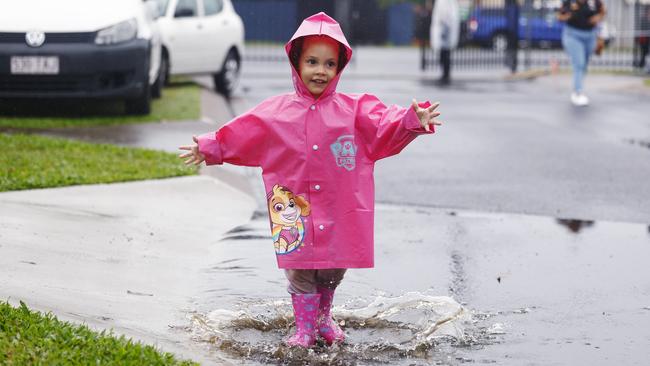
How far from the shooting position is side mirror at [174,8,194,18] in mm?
17875

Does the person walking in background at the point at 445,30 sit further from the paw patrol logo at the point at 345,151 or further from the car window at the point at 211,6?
the paw patrol logo at the point at 345,151

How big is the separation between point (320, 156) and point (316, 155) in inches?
0.7

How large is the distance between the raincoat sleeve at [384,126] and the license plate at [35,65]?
7935mm

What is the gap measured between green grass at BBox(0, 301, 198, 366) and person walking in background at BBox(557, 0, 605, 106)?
1343 centimetres

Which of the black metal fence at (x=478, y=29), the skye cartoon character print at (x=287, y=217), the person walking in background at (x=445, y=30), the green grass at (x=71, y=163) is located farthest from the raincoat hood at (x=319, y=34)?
the black metal fence at (x=478, y=29)

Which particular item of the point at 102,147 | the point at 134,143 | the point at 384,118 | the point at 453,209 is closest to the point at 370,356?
the point at 384,118

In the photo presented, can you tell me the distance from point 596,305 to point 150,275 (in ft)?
7.40

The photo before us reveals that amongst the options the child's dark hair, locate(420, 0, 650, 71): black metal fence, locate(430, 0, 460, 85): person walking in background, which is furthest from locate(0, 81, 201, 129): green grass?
locate(430, 0, 460, 85): person walking in background

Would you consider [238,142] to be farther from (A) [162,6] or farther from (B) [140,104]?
(A) [162,6]

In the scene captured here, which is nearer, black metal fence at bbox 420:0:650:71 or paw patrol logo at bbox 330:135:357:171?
paw patrol logo at bbox 330:135:357:171

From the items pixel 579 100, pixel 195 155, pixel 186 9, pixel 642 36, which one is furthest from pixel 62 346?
pixel 642 36

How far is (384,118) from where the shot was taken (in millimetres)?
5441

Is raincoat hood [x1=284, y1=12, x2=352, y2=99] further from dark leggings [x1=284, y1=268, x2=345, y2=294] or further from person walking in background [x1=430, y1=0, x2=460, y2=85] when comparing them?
person walking in background [x1=430, y1=0, x2=460, y2=85]

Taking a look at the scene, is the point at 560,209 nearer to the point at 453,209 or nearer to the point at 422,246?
the point at 453,209
